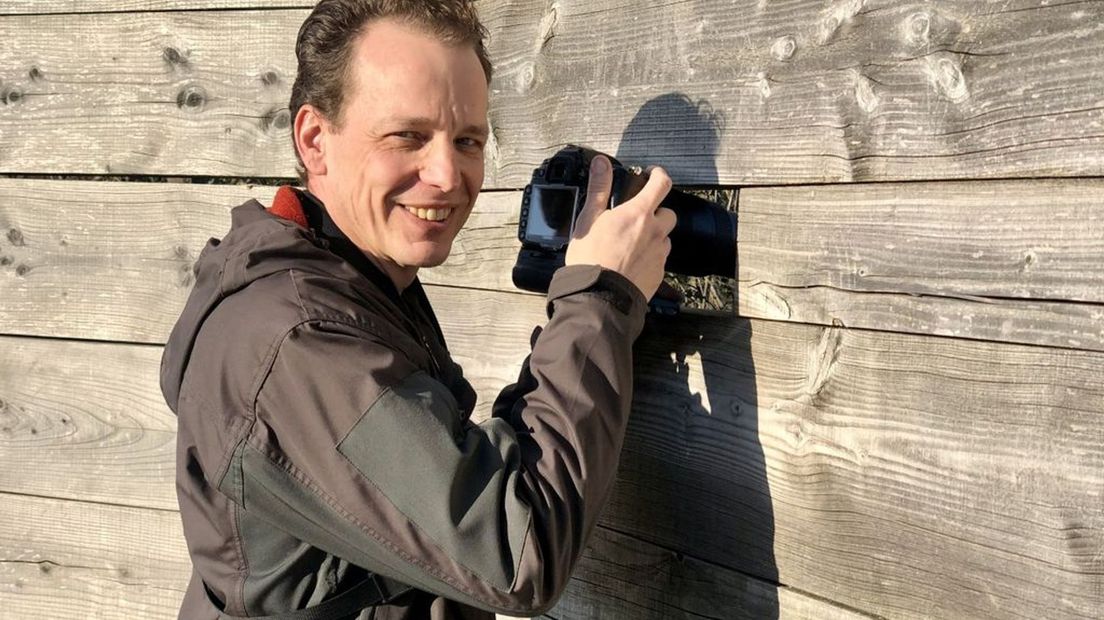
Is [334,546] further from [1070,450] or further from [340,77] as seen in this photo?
[1070,450]

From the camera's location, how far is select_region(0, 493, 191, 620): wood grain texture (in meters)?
2.27

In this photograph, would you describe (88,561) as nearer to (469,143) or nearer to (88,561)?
(88,561)

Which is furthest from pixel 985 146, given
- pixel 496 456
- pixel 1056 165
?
pixel 496 456

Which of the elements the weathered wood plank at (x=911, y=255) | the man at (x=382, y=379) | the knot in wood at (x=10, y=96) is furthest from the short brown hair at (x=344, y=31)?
the knot in wood at (x=10, y=96)

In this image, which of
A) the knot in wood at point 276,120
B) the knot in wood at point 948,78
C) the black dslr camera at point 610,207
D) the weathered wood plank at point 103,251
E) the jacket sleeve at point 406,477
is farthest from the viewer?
the weathered wood plank at point 103,251

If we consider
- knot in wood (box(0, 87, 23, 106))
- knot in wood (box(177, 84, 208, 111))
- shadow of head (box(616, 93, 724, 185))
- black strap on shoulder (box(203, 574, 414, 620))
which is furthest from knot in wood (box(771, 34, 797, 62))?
knot in wood (box(0, 87, 23, 106))

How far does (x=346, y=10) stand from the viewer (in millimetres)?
1424

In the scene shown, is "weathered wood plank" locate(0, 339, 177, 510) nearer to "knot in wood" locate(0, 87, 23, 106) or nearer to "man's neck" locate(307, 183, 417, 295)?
"knot in wood" locate(0, 87, 23, 106)

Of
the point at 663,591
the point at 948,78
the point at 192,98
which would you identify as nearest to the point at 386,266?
the point at 663,591

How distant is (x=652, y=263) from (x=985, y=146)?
1.47 feet

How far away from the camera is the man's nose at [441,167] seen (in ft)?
4.49

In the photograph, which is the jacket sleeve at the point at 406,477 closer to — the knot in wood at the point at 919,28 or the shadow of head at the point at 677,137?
→ the shadow of head at the point at 677,137

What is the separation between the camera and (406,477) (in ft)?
3.69

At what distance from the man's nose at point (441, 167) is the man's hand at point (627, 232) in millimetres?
190
